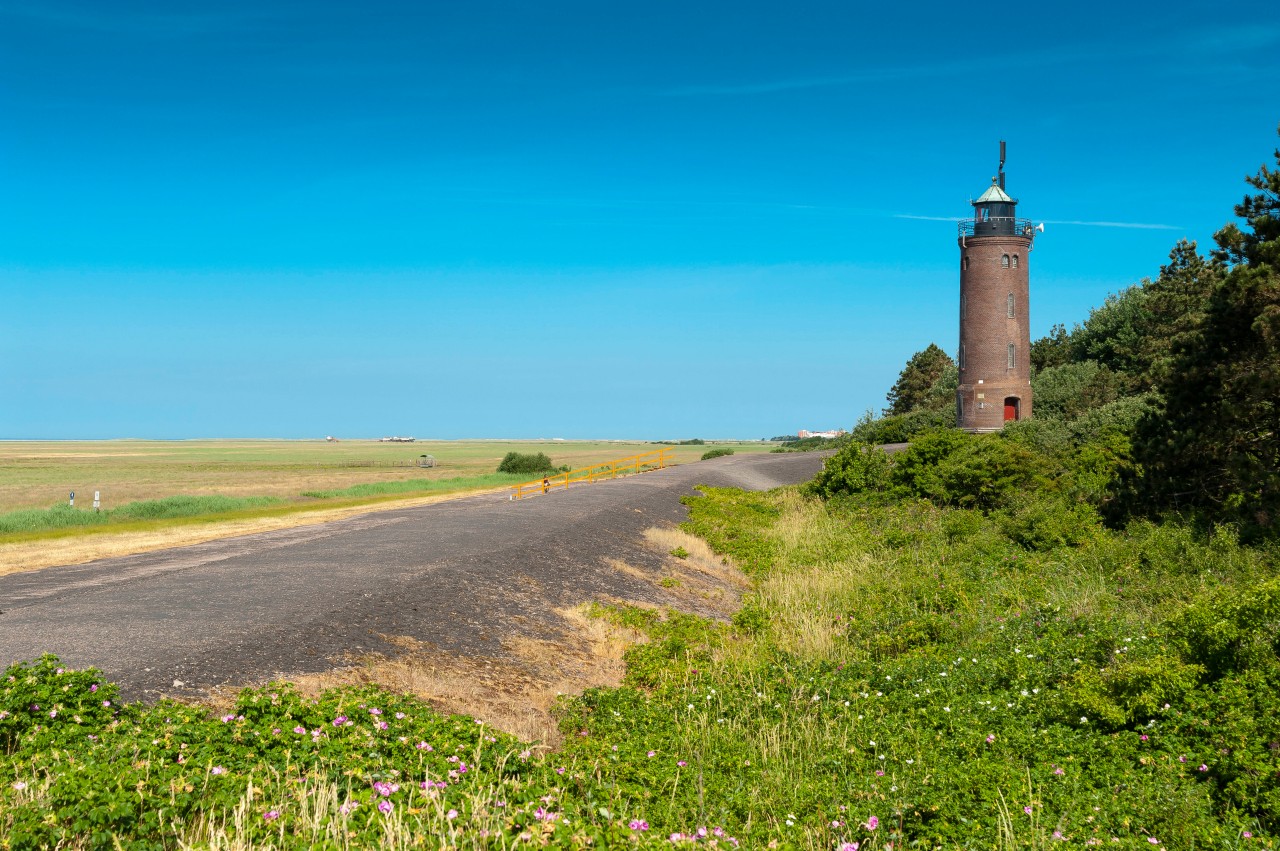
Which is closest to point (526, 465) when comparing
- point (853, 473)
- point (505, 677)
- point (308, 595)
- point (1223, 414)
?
point (853, 473)

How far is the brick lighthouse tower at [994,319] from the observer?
55.4 m

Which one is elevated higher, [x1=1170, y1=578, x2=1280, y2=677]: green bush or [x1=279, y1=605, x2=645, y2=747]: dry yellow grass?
[x1=1170, y1=578, x2=1280, y2=677]: green bush

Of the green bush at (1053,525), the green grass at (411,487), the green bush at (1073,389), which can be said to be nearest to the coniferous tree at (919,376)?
the green bush at (1073,389)

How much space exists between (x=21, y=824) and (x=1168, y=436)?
22.4 m

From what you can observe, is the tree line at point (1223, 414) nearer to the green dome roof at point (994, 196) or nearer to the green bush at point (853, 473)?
the green bush at point (853, 473)

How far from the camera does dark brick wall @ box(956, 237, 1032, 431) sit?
55.3 m

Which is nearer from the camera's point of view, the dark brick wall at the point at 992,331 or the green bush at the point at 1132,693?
the green bush at the point at 1132,693

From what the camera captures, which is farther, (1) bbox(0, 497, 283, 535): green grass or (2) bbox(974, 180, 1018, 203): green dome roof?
(2) bbox(974, 180, 1018, 203): green dome roof

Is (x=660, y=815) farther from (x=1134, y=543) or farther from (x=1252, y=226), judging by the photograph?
(x=1252, y=226)

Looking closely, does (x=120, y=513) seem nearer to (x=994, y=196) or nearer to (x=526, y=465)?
(x=526, y=465)

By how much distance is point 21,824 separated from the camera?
5074 mm

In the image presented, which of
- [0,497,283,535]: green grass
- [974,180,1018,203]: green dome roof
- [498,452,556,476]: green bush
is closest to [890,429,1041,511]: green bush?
[0,497,283,535]: green grass

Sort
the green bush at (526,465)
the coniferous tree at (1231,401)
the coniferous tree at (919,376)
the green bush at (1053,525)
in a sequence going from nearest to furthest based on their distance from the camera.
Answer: the coniferous tree at (1231,401)
the green bush at (1053,525)
the green bush at (526,465)
the coniferous tree at (919,376)

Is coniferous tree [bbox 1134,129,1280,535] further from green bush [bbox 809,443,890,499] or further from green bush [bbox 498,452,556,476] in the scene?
green bush [bbox 498,452,556,476]
